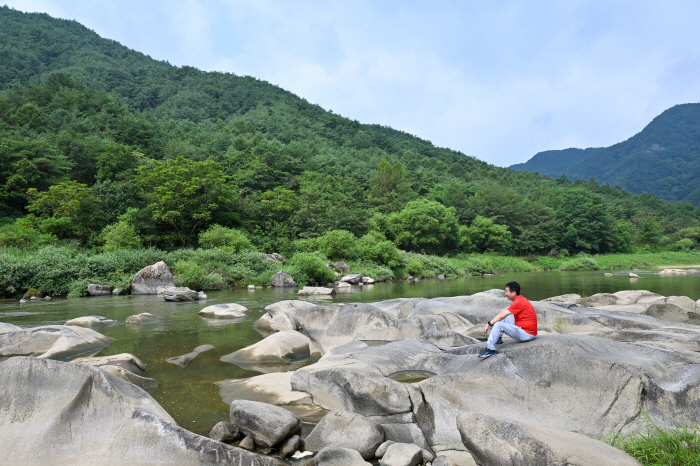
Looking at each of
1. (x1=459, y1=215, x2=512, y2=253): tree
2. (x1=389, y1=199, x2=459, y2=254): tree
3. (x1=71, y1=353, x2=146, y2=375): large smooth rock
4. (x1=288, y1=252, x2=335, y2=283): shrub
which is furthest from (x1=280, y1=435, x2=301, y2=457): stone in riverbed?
(x1=459, y1=215, x2=512, y2=253): tree

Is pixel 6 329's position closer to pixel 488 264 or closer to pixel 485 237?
pixel 488 264

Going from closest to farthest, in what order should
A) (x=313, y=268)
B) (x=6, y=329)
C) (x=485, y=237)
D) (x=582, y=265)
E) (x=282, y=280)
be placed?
(x=6, y=329) < (x=282, y=280) < (x=313, y=268) < (x=582, y=265) < (x=485, y=237)

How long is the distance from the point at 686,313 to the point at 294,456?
1379 cm

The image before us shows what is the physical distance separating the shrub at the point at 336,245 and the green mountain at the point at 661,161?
125 metres

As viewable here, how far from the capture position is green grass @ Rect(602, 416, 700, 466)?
4014 millimetres

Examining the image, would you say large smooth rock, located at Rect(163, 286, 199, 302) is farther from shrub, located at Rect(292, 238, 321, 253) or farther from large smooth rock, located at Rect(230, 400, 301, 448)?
shrub, located at Rect(292, 238, 321, 253)

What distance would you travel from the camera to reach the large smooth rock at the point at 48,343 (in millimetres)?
9445

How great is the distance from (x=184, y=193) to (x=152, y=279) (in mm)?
12622

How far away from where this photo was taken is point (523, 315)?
274 inches

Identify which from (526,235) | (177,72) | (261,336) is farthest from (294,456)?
(177,72)

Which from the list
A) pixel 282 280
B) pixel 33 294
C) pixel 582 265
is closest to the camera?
pixel 33 294

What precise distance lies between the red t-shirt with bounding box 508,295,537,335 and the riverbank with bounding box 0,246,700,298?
22066 millimetres

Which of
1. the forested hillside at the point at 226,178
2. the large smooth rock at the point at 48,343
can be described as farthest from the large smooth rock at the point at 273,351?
the forested hillside at the point at 226,178

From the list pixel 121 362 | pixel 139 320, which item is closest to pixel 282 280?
pixel 139 320
